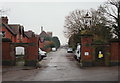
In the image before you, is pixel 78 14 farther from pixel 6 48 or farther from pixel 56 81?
pixel 56 81

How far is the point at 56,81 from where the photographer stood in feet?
50.4

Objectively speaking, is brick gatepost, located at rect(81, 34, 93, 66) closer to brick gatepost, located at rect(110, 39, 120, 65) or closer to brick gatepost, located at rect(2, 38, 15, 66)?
brick gatepost, located at rect(110, 39, 120, 65)

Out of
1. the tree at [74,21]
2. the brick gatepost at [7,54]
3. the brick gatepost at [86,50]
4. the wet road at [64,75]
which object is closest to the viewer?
the wet road at [64,75]

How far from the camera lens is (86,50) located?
85.8ft

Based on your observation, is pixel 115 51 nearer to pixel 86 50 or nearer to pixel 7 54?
pixel 86 50

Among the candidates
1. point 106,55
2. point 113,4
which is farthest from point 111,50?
point 113,4

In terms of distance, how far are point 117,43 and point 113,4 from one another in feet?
45.0

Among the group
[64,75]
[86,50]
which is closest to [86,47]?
[86,50]

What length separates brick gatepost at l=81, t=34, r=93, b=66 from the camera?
84.7ft

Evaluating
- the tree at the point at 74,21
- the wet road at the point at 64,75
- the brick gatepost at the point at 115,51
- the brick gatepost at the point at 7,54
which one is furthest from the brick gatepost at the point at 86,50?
the tree at the point at 74,21

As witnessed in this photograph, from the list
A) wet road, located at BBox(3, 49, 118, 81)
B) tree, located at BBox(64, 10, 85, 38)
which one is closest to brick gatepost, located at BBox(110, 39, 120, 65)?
wet road, located at BBox(3, 49, 118, 81)

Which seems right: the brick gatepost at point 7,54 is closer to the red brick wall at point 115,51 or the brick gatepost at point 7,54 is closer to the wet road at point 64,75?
the wet road at point 64,75

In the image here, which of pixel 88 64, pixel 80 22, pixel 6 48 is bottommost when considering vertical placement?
pixel 88 64

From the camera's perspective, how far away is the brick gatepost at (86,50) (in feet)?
84.7
